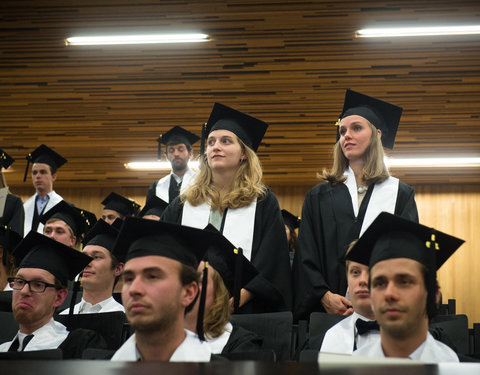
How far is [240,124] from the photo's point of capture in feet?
15.2

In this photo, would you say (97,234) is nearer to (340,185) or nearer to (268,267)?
(268,267)

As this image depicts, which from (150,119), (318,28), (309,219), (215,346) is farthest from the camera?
(150,119)

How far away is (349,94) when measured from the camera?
4.65 metres

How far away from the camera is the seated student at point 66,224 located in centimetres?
598

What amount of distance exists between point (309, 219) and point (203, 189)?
750mm

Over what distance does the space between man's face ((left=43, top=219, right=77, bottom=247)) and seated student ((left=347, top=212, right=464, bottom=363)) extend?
378 cm

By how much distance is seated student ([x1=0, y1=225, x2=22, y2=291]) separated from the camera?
518 cm

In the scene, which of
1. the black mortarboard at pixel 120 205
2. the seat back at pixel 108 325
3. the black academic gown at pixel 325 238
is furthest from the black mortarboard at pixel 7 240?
the black academic gown at pixel 325 238

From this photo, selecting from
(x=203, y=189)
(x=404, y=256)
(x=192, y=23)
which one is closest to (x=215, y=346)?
(x=404, y=256)

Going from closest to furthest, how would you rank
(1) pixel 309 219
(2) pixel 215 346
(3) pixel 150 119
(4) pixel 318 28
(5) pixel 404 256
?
(5) pixel 404 256 → (2) pixel 215 346 → (1) pixel 309 219 → (4) pixel 318 28 → (3) pixel 150 119

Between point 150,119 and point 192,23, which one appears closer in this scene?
point 192,23

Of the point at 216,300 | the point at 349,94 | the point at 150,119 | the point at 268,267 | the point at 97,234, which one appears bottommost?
the point at 216,300

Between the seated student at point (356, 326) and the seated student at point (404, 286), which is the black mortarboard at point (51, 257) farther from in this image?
the seated student at point (404, 286)

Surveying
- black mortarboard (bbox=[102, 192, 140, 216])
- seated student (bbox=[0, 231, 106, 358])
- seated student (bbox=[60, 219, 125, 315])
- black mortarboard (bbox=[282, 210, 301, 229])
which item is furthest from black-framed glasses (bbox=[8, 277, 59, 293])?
black mortarboard (bbox=[282, 210, 301, 229])
